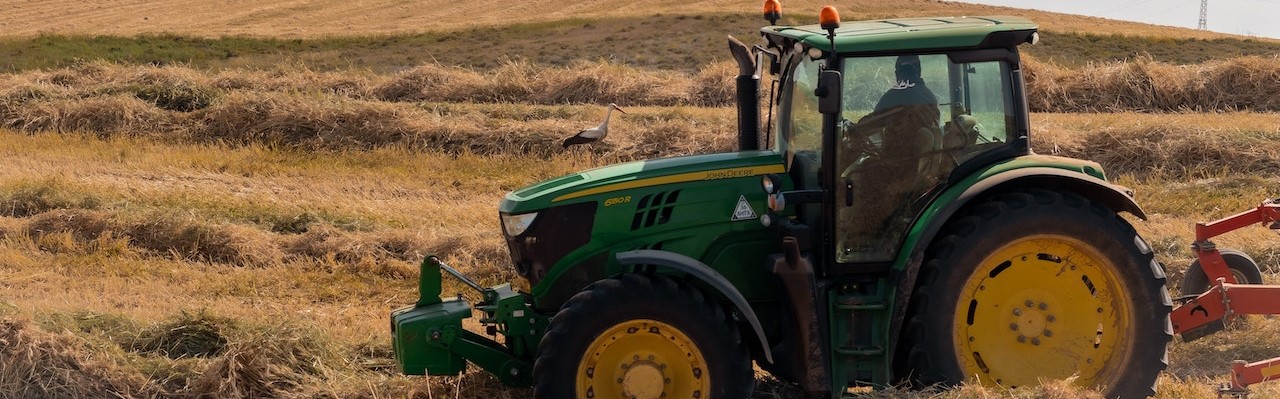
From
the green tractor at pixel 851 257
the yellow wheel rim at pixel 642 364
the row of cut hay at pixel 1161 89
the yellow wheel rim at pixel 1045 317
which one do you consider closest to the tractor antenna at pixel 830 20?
the green tractor at pixel 851 257

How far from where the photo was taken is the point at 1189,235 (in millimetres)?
9953

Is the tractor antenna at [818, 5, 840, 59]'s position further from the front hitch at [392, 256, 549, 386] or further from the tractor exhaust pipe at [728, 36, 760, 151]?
the front hitch at [392, 256, 549, 386]

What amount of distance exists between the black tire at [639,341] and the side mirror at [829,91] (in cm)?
100

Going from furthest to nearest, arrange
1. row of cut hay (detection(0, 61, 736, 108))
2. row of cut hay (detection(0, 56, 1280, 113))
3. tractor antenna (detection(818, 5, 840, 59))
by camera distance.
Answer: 1. row of cut hay (detection(0, 61, 736, 108))
2. row of cut hay (detection(0, 56, 1280, 113))
3. tractor antenna (detection(818, 5, 840, 59))

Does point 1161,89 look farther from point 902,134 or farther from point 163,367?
Answer: point 163,367

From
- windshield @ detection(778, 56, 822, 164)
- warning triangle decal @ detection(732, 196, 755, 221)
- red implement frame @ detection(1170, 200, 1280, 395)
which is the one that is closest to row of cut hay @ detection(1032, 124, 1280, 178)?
red implement frame @ detection(1170, 200, 1280, 395)

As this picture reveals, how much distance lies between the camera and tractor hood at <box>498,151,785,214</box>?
581 cm

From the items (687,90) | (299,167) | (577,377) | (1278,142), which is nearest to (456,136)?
(299,167)

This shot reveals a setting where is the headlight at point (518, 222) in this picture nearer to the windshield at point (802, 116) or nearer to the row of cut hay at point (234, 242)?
the windshield at point (802, 116)

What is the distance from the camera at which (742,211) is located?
5836 mm

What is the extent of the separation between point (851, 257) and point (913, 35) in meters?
1.06

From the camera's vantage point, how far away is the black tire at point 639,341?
5.37 m

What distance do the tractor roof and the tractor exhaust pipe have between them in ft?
1.38

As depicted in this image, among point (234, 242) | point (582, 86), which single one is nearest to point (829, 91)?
point (234, 242)
